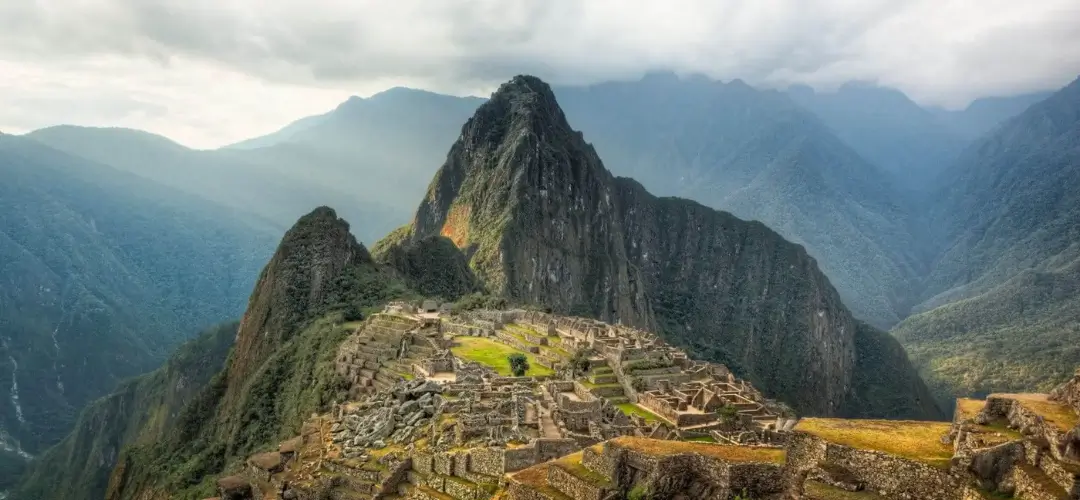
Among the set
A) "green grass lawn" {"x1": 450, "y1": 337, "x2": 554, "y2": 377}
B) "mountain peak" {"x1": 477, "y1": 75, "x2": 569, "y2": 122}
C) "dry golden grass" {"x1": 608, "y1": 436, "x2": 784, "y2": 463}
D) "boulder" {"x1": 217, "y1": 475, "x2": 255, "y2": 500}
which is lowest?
"boulder" {"x1": 217, "y1": 475, "x2": 255, "y2": 500}

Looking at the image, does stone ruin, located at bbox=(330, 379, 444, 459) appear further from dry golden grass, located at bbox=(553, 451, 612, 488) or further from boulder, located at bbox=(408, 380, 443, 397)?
dry golden grass, located at bbox=(553, 451, 612, 488)

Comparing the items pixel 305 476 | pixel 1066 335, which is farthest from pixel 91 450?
pixel 1066 335

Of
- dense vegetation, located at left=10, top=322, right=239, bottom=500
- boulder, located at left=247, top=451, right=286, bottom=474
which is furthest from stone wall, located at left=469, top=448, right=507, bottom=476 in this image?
dense vegetation, located at left=10, top=322, right=239, bottom=500

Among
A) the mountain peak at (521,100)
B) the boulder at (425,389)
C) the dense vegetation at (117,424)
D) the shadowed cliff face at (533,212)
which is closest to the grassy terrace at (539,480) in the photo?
the boulder at (425,389)

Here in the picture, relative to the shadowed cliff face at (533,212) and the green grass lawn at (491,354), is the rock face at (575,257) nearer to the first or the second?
the shadowed cliff face at (533,212)

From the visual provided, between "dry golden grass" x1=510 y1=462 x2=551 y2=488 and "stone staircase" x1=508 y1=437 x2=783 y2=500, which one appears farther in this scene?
"dry golden grass" x1=510 y1=462 x2=551 y2=488

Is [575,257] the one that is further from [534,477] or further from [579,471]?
[579,471]

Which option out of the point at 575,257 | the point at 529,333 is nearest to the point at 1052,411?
the point at 529,333
